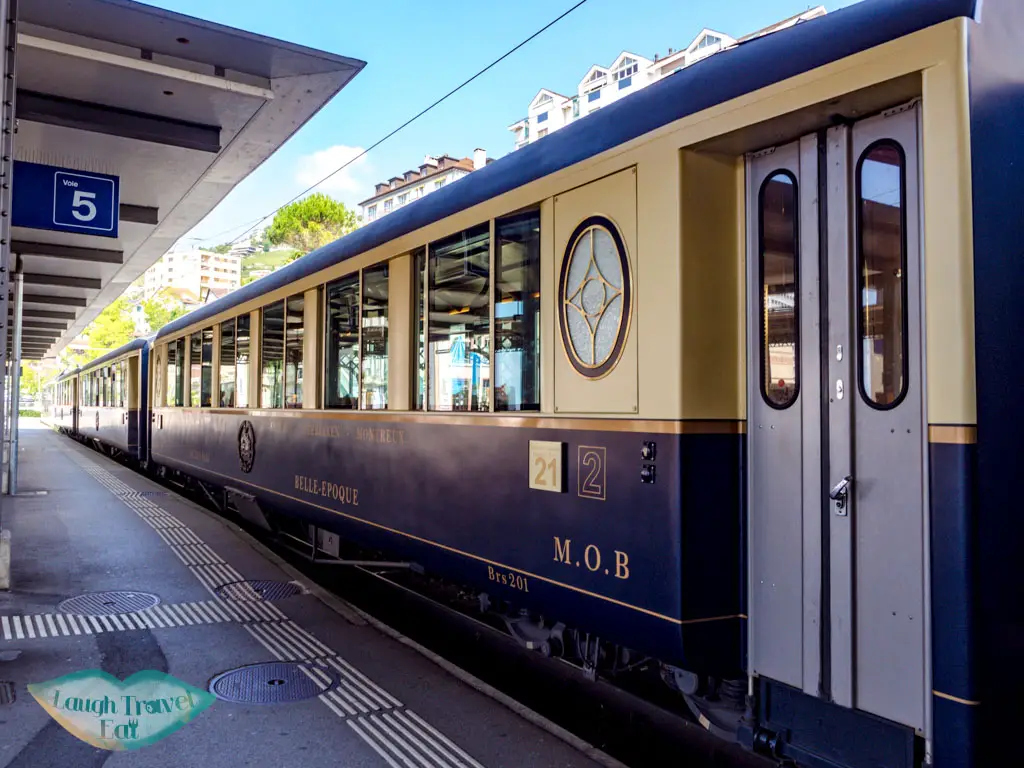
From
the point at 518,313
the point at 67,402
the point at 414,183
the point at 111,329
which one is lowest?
the point at 67,402

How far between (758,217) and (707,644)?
5.64 feet

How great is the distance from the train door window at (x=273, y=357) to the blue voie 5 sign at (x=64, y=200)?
189 cm

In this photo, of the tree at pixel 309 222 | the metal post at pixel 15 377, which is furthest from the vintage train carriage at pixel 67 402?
the tree at pixel 309 222

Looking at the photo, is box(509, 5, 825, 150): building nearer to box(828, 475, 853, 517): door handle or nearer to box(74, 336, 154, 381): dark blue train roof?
box(74, 336, 154, 381): dark blue train roof

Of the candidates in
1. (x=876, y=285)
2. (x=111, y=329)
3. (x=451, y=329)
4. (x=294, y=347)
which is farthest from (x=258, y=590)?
(x=111, y=329)

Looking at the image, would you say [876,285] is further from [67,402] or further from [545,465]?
[67,402]

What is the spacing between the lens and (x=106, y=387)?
21594mm

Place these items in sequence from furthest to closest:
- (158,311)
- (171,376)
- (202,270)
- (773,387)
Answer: (202,270) < (158,311) < (171,376) < (773,387)

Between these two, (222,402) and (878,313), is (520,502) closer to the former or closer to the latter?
(878,313)

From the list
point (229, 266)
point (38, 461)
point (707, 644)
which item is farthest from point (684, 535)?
point (229, 266)

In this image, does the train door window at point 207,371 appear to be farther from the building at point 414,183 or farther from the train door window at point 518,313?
the building at point 414,183

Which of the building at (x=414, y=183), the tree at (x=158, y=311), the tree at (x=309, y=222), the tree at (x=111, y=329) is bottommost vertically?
the tree at (x=111, y=329)

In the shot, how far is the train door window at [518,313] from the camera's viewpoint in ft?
14.1

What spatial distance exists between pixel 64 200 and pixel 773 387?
300 inches
